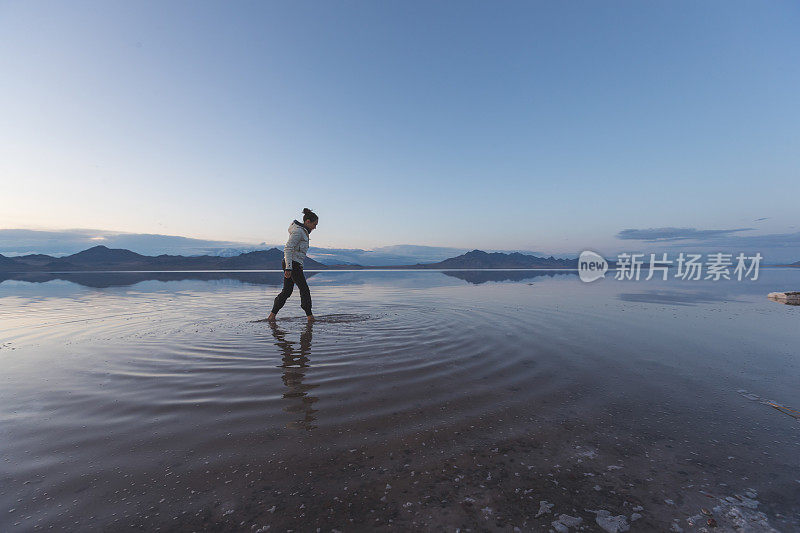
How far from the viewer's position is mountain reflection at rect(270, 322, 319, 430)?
393 cm

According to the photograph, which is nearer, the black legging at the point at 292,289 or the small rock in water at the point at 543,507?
the small rock in water at the point at 543,507

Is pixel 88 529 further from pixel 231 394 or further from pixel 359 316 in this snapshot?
pixel 359 316

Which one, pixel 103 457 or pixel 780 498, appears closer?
pixel 780 498

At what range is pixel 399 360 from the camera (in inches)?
249

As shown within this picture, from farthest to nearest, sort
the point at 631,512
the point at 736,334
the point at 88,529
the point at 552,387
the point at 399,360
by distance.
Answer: the point at 736,334, the point at 399,360, the point at 552,387, the point at 631,512, the point at 88,529

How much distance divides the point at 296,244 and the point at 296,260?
1.77 feet

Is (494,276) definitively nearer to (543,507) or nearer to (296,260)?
(296,260)

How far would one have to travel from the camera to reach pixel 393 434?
3.57m

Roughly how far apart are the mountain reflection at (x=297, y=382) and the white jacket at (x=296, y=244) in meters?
2.98

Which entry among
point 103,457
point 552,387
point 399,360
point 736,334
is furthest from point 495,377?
point 736,334

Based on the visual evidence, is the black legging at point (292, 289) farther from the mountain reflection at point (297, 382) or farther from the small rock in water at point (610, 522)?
the small rock in water at point (610, 522)

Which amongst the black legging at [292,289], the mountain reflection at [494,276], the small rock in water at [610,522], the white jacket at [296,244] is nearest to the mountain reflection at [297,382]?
the black legging at [292,289]

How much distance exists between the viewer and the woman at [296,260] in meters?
10.5

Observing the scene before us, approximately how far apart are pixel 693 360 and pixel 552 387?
4.10m
